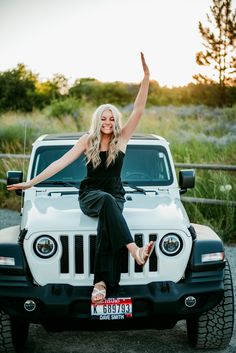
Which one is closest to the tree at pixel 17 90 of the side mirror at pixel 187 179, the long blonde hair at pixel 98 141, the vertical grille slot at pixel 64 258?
the side mirror at pixel 187 179

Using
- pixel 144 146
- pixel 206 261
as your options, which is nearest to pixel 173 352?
pixel 206 261

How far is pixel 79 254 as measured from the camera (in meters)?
4.63

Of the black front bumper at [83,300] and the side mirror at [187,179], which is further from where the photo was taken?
the side mirror at [187,179]

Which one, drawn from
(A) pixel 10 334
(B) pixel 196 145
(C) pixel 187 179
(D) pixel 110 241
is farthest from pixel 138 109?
(B) pixel 196 145

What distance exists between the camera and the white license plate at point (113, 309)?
4469mm

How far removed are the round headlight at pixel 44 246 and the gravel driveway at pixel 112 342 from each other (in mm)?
880

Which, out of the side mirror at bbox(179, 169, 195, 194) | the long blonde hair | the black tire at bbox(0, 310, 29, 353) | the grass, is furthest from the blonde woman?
the grass

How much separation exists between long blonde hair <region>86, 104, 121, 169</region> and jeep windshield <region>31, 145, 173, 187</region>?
2.92ft

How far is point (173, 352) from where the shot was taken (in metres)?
4.97

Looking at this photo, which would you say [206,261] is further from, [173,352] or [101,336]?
[101,336]

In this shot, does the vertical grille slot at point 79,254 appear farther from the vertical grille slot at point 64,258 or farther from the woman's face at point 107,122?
the woman's face at point 107,122

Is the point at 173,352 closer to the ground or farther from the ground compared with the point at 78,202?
closer to the ground

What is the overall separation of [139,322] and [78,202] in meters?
1.21

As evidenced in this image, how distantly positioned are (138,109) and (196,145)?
337 inches
